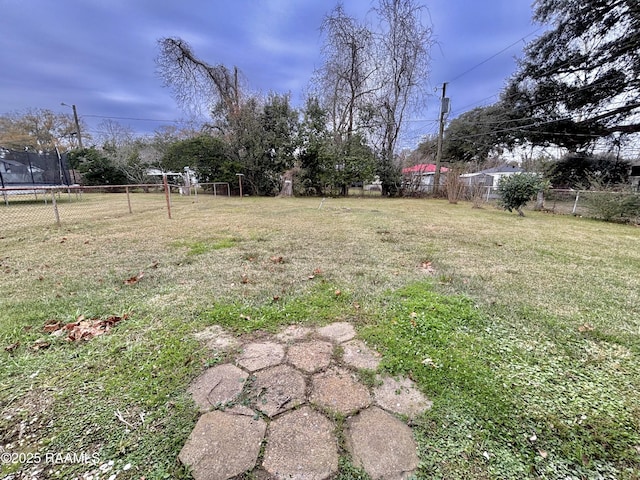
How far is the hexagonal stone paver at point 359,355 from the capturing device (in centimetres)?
155

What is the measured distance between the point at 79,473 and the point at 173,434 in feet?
0.96

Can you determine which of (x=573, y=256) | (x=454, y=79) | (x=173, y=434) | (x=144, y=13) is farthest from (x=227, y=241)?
(x=454, y=79)

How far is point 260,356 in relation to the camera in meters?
1.62

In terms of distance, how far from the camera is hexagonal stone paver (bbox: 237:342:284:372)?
1.54m

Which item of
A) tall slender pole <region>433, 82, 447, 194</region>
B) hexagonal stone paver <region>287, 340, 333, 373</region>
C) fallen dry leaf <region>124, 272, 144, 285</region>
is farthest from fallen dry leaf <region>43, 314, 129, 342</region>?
tall slender pole <region>433, 82, 447, 194</region>

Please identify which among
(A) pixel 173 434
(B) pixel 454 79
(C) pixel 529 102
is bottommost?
(A) pixel 173 434

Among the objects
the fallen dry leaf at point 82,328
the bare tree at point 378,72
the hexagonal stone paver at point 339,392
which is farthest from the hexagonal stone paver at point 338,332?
the bare tree at point 378,72

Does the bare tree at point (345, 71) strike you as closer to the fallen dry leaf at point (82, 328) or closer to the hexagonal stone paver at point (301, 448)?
the fallen dry leaf at point (82, 328)

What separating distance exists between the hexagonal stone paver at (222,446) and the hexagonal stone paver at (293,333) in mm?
641

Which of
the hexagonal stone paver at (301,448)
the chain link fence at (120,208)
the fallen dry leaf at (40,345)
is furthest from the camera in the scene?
the chain link fence at (120,208)

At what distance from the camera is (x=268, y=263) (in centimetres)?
336

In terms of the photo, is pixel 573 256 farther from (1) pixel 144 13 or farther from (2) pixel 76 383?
(1) pixel 144 13

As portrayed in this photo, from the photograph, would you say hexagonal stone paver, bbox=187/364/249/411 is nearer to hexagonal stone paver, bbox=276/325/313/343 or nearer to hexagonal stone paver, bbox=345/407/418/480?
hexagonal stone paver, bbox=276/325/313/343

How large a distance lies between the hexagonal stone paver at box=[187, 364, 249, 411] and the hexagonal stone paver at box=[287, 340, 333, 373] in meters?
0.30
